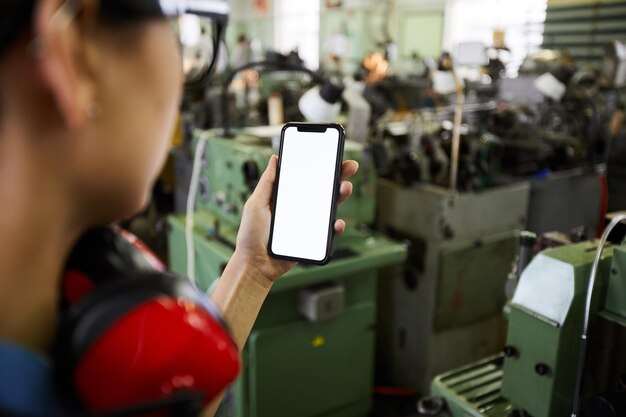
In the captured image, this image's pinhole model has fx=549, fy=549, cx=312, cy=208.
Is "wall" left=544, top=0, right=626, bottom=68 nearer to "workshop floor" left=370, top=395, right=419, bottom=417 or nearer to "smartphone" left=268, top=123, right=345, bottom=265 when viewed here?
"workshop floor" left=370, top=395, right=419, bottom=417

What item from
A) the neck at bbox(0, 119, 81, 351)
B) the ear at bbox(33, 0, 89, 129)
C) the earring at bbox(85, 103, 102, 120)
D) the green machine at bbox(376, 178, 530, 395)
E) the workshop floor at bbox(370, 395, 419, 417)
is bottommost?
the workshop floor at bbox(370, 395, 419, 417)

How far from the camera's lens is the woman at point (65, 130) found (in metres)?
0.40

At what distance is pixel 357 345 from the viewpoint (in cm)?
216

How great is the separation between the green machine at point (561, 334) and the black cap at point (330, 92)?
1014mm

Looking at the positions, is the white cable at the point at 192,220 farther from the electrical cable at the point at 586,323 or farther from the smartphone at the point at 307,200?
the electrical cable at the point at 586,323

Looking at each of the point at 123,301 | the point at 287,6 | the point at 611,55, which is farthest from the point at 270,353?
the point at 287,6

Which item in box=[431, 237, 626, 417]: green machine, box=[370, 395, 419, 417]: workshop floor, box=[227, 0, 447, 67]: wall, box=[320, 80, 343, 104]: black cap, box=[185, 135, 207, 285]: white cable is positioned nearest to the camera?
box=[431, 237, 626, 417]: green machine

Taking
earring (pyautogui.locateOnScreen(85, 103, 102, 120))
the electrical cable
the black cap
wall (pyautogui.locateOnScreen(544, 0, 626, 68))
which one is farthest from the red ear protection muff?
wall (pyautogui.locateOnScreen(544, 0, 626, 68))

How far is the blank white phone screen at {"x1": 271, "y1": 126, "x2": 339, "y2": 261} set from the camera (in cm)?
91

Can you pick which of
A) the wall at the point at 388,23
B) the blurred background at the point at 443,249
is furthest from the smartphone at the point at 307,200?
the wall at the point at 388,23

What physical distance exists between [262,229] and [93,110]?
1.64 feet

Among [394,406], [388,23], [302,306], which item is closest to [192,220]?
[302,306]

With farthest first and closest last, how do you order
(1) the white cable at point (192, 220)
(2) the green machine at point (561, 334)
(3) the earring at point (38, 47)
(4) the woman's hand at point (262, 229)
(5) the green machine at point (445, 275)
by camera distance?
1. (5) the green machine at point (445, 275)
2. (1) the white cable at point (192, 220)
3. (2) the green machine at point (561, 334)
4. (4) the woman's hand at point (262, 229)
5. (3) the earring at point (38, 47)

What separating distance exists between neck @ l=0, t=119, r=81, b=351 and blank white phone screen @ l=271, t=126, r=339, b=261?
1.50 feet
